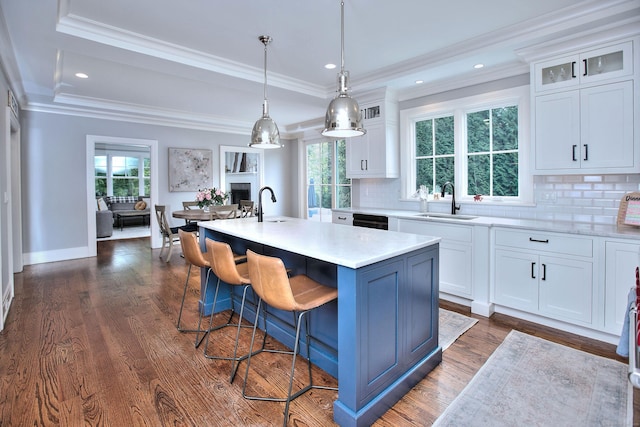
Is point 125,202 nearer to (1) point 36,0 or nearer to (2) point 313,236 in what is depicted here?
(1) point 36,0

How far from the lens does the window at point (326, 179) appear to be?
6.77m

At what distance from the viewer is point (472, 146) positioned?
4098mm

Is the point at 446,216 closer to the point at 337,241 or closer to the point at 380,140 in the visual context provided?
the point at 380,140

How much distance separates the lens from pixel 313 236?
2.46 m

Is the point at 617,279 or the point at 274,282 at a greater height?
the point at 274,282

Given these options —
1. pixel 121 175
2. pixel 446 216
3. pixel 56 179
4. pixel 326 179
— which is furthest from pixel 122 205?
pixel 446 216

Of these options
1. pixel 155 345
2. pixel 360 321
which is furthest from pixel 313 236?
pixel 155 345

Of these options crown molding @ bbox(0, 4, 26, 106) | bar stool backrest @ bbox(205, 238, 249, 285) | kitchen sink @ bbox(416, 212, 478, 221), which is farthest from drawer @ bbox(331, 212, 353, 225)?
crown molding @ bbox(0, 4, 26, 106)

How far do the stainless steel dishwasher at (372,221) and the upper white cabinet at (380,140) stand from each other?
67 centimetres

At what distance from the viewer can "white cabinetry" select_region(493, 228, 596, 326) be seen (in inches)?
107

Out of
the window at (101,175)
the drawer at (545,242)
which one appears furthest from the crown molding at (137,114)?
the drawer at (545,242)

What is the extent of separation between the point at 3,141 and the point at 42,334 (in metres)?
2.02

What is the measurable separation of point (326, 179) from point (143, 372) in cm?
543

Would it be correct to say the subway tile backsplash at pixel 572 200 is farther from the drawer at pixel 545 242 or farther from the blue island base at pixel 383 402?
the blue island base at pixel 383 402
